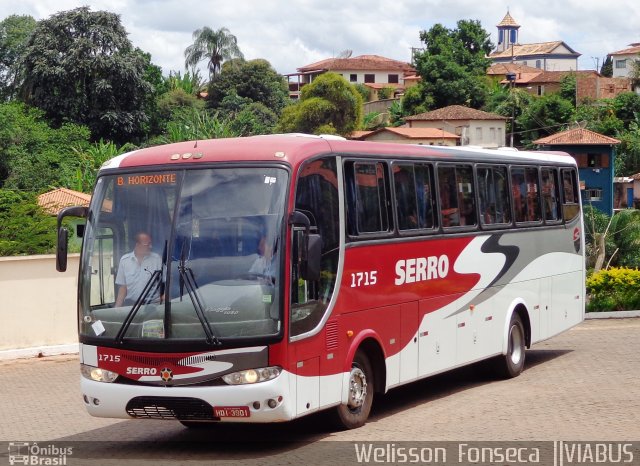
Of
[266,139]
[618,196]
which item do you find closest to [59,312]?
[266,139]

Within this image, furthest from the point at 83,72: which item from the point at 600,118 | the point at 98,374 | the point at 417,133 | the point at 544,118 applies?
the point at 98,374

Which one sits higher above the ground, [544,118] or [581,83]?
[581,83]

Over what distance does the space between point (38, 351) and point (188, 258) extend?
31.1ft

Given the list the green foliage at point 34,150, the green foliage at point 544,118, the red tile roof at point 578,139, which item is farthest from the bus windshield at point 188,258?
the green foliage at point 544,118

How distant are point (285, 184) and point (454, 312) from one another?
14.4 ft

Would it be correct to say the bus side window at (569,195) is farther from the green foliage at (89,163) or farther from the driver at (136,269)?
the green foliage at (89,163)

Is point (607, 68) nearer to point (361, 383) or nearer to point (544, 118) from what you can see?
point (544, 118)

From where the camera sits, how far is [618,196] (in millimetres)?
80562

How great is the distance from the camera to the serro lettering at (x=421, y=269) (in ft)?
41.3

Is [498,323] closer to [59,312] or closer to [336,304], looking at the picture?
[336,304]

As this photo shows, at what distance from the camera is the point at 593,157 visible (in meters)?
74.2

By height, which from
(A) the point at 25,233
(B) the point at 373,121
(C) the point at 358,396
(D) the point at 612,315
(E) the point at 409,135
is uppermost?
(B) the point at 373,121

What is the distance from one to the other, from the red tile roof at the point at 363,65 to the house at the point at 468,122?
197 ft

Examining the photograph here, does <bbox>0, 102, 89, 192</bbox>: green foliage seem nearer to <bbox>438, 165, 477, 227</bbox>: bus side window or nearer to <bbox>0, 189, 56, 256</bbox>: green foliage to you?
<bbox>0, 189, 56, 256</bbox>: green foliage
